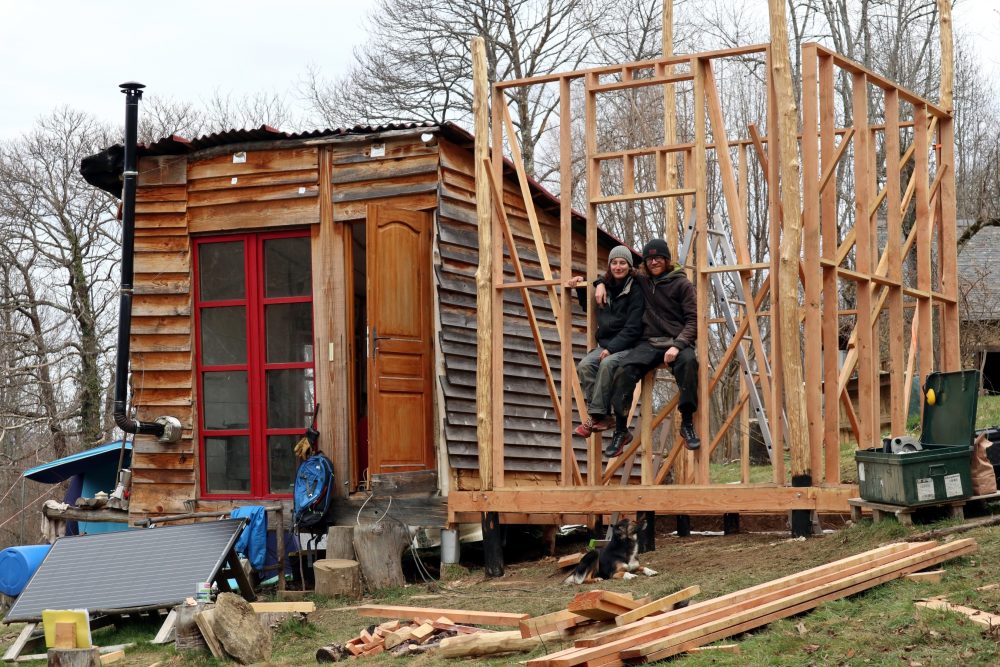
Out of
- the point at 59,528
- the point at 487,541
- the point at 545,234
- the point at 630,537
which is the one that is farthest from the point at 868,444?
the point at 59,528

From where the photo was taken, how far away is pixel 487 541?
34.0ft

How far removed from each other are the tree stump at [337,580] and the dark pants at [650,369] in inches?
101

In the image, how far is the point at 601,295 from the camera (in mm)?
9773

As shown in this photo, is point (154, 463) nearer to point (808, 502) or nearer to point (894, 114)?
point (808, 502)

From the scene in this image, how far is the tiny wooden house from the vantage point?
11.1 m

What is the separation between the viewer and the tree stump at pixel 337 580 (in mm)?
9938

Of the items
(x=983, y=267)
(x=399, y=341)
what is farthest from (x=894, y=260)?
(x=983, y=267)

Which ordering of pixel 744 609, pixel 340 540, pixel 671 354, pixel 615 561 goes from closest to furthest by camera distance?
pixel 744 609 < pixel 615 561 < pixel 671 354 < pixel 340 540

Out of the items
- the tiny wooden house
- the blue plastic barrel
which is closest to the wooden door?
the tiny wooden house

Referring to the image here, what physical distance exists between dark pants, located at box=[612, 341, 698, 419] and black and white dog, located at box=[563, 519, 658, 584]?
3.27 ft

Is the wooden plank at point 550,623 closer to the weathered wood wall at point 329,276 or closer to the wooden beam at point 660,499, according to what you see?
the wooden beam at point 660,499

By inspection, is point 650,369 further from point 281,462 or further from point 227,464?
point 227,464

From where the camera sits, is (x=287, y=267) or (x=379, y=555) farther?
(x=287, y=267)

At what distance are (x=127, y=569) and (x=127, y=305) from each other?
9.99ft
